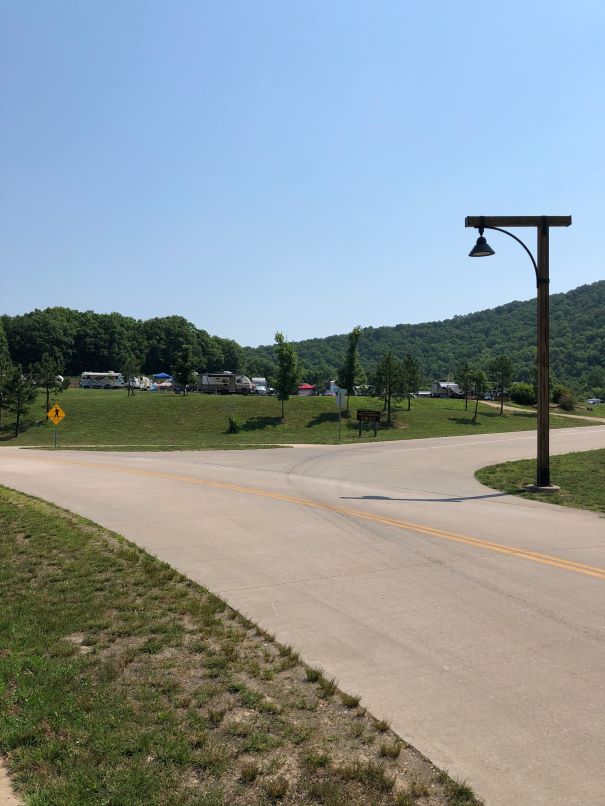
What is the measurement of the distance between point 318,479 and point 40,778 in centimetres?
1448

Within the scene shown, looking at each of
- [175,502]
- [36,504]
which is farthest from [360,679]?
[36,504]

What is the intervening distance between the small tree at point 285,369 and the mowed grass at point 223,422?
288 centimetres

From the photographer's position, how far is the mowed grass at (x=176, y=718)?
10.3ft

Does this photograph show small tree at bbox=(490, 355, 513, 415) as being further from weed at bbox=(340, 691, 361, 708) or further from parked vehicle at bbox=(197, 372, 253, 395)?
weed at bbox=(340, 691, 361, 708)

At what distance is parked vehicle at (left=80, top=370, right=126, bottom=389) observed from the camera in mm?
93188

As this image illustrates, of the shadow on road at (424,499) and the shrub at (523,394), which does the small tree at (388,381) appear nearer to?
the shrub at (523,394)

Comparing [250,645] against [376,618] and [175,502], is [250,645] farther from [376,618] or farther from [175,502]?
[175,502]

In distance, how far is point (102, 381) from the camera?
310 ft

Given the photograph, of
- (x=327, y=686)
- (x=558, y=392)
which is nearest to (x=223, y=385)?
(x=558, y=392)

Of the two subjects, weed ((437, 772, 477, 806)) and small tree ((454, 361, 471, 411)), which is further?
small tree ((454, 361, 471, 411))

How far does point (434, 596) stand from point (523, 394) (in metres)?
70.4

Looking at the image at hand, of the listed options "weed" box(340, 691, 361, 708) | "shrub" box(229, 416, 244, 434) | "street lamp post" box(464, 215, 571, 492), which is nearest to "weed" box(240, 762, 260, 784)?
"weed" box(340, 691, 361, 708)

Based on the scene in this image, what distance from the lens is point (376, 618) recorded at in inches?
228

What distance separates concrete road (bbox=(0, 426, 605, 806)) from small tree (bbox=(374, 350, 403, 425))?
34.4 meters
